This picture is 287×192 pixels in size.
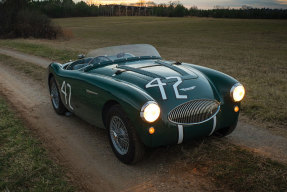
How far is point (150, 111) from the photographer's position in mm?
3428

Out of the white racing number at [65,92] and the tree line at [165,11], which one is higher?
the tree line at [165,11]

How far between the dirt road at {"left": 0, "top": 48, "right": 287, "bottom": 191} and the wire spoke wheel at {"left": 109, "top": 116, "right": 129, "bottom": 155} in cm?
20

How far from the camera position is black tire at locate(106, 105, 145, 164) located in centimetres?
363

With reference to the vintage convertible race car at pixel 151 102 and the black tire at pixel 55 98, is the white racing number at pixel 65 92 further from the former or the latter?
the black tire at pixel 55 98

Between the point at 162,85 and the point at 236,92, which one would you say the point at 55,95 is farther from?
the point at 236,92

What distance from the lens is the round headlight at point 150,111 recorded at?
3399mm

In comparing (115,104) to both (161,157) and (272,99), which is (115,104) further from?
(272,99)

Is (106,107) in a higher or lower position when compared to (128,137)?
higher

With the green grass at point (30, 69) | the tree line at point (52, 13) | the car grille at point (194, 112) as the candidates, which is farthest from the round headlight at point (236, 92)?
the tree line at point (52, 13)

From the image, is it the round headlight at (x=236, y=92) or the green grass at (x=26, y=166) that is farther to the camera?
the round headlight at (x=236, y=92)

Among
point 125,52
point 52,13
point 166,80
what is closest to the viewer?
point 166,80

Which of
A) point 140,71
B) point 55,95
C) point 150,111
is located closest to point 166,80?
point 140,71

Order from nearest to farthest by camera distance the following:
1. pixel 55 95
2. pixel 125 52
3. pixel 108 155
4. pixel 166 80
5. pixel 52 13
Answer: pixel 166 80 < pixel 108 155 < pixel 125 52 < pixel 55 95 < pixel 52 13

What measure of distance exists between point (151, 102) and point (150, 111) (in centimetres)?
11
